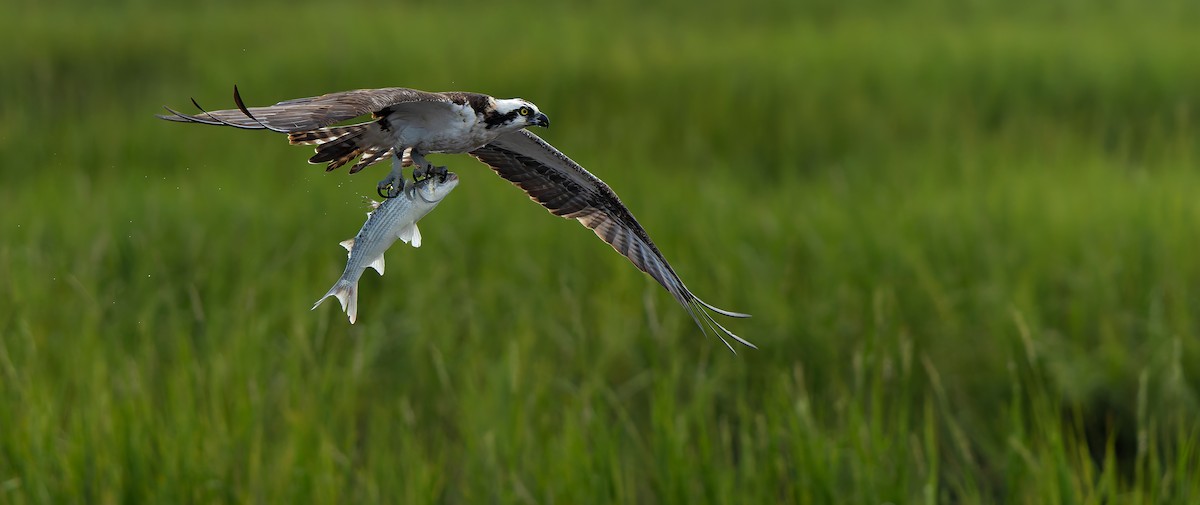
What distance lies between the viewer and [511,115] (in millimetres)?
1238

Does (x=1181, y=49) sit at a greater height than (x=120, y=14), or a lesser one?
lesser

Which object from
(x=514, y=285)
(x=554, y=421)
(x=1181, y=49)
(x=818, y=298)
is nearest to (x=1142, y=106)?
(x=1181, y=49)

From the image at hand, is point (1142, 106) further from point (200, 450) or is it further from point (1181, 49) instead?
point (200, 450)

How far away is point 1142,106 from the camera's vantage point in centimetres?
820

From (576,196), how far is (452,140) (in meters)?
0.36

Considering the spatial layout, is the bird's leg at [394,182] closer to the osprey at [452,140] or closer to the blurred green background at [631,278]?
the osprey at [452,140]

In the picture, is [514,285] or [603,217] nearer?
[603,217]

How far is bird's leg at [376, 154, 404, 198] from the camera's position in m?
1.07

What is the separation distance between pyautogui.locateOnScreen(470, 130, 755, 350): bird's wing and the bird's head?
0.15 meters

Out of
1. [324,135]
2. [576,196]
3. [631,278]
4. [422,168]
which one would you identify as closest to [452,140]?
[422,168]

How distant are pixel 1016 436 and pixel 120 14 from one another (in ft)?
28.4

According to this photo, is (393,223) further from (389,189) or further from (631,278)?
(631,278)

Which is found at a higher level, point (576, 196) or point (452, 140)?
point (452, 140)

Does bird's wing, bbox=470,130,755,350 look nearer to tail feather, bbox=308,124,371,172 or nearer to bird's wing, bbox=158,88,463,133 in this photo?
tail feather, bbox=308,124,371,172
